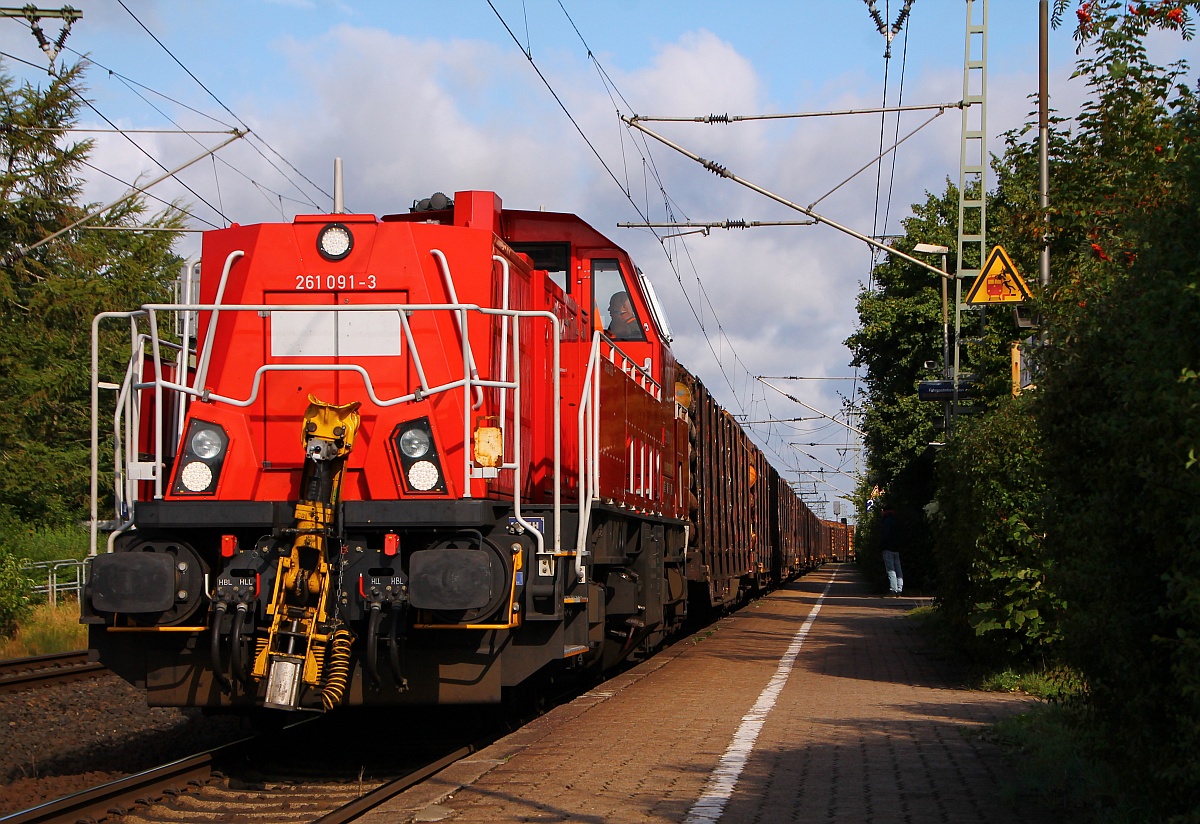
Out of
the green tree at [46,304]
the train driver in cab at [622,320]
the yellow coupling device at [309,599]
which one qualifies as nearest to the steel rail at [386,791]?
the yellow coupling device at [309,599]

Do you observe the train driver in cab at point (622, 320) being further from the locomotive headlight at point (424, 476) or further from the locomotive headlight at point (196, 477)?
the locomotive headlight at point (196, 477)

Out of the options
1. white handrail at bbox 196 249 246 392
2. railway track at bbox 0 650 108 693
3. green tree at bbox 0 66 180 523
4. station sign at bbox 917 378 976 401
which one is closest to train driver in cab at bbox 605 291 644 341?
white handrail at bbox 196 249 246 392

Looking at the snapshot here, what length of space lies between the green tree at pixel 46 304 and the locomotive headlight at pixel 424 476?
18.2m

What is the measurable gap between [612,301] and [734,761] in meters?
5.16

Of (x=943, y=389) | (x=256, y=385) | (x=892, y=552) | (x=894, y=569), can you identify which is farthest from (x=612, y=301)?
(x=894, y=569)

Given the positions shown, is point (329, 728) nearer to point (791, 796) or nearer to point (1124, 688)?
point (791, 796)

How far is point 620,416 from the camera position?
31.6ft

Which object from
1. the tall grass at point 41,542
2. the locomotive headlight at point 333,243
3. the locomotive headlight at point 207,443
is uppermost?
the locomotive headlight at point 333,243

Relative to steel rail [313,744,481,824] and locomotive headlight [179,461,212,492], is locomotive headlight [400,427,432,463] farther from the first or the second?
steel rail [313,744,481,824]

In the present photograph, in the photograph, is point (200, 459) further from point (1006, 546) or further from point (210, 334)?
point (1006, 546)

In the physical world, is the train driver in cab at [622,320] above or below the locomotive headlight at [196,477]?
above

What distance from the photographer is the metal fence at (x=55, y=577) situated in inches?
710

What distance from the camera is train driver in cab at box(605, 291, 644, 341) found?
11.2 meters

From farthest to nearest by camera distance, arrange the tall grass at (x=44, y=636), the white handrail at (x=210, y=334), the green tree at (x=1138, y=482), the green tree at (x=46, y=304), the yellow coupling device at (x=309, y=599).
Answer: the green tree at (x=46, y=304), the tall grass at (x=44, y=636), the white handrail at (x=210, y=334), the yellow coupling device at (x=309, y=599), the green tree at (x=1138, y=482)
